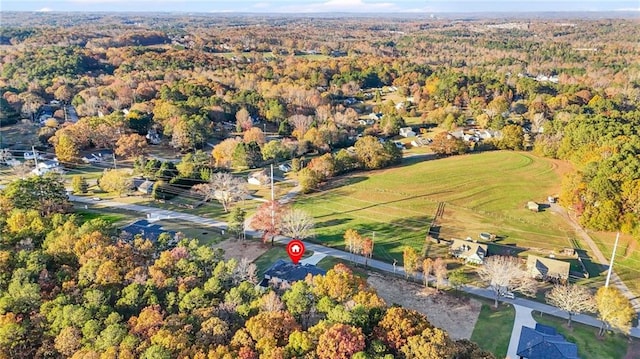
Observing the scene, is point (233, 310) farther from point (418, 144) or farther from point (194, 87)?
point (194, 87)

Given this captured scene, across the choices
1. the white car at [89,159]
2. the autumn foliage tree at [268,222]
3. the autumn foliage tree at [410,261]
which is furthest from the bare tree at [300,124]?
the autumn foliage tree at [410,261]

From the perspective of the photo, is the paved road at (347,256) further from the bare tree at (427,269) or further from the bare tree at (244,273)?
the bare tree at (244,273)

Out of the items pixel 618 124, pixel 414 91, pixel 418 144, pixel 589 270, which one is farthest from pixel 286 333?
pixel 414 91

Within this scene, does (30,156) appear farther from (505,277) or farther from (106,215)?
(505,277)

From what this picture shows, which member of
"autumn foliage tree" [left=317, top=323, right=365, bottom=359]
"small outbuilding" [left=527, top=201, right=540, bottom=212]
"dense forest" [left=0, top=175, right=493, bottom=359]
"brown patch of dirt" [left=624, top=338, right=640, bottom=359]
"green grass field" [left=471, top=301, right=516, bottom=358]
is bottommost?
"green grass field" [left=471, top=301, right=516, bottom=358]

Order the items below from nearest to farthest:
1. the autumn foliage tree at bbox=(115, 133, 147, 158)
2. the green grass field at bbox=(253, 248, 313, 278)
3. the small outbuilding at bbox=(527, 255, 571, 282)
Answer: the small outbuilding at bbox=(527, 255, 571, 282)
the green grass field at bbox=(253, 248, 313, 278)
the autumn foliage tree at bbox=(115, 133, 147, 158)

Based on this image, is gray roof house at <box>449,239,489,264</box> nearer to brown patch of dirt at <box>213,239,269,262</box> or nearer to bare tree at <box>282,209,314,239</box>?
bare tree at <box>282,209,314,239</box>

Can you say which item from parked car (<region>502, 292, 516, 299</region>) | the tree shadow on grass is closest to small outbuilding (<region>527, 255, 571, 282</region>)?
parked car (<region>502, 292, 516, 299</region>)

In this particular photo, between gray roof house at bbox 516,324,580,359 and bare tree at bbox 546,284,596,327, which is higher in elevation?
bare tree at bbox 546,284,596,327
